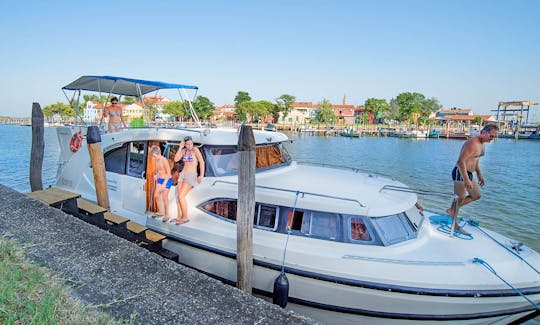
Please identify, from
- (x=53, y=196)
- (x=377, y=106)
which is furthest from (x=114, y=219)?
(x=377, y=106)

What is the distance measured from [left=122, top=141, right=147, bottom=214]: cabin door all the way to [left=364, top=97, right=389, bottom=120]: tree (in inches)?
4525

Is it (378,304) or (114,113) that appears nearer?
(378,304)

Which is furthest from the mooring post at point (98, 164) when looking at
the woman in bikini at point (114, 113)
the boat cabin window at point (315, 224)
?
the boat cabin window at point (315, 224)

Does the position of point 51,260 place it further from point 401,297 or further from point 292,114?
point 292,114

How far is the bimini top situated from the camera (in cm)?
813

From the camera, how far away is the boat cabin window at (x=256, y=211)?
504cm

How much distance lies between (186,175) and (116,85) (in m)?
5.74

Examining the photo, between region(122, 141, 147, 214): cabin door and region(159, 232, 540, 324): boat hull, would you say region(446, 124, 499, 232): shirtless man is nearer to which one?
region(159, 232, 540, 324): boat hull

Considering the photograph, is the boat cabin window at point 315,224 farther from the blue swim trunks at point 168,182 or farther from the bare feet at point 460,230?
the blue swim trunks at point 168,182

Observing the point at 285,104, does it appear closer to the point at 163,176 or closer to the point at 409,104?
the point at 409,104

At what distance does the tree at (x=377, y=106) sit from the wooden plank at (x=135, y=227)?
4558 inches

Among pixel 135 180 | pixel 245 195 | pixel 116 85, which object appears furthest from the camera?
pixel 116 85

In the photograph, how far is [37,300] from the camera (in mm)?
2676

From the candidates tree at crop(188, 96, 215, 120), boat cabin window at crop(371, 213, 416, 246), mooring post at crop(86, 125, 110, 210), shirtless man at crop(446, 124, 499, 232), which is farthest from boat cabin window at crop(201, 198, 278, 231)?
tree at crop(188, 96, 215, 120)
